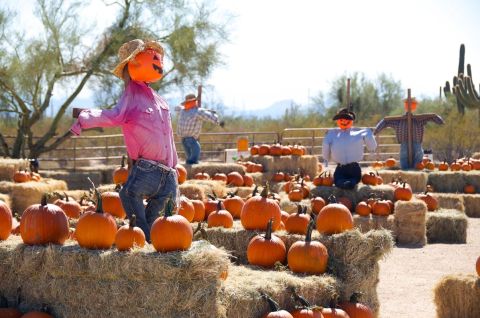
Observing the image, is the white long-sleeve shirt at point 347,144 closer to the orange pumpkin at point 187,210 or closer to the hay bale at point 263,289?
the orange pumpkin at point 187,210

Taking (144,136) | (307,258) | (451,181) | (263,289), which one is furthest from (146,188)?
(451,181)

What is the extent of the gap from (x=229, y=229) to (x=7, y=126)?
19546 millimetres

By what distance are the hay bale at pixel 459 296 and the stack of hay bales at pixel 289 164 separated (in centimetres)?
1026

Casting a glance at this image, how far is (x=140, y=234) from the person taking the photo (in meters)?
4.99

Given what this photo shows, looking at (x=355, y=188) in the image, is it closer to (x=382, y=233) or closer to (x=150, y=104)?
(x=382, y=233)

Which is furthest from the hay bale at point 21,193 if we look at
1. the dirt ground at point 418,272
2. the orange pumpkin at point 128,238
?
the orange pumpkin at point 128,238

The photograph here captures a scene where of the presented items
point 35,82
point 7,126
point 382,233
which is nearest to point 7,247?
point 382,233

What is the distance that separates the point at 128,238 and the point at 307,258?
5.00 ft

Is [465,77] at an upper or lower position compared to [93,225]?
upper

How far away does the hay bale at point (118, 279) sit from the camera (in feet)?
14.9

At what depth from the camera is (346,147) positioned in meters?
11.6

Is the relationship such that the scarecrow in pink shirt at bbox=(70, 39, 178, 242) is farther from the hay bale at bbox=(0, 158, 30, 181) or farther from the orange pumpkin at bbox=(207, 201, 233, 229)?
the hay bale at bbox=(0, 158, 30, 181)

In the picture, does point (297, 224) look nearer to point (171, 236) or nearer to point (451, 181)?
point (171, 236)

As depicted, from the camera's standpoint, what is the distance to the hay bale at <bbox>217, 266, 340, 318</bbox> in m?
4.87
